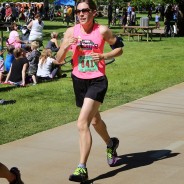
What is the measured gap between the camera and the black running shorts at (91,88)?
19.8ft

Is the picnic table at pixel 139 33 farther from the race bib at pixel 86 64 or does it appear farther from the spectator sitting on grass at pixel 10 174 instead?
the spectator sitting on grass at pixel 10 174

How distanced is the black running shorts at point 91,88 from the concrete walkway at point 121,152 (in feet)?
2.97

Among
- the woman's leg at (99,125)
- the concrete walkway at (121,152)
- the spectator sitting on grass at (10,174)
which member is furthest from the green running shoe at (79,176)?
→ the woman's leg at (99,125)

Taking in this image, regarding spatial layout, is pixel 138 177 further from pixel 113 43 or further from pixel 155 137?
pixel 155 137

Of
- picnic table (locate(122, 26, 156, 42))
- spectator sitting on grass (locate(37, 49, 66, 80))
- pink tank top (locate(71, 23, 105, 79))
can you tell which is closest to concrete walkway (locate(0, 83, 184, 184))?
pink tank top (locate(71, 23, 105, 79))

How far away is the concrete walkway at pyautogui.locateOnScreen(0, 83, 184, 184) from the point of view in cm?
625

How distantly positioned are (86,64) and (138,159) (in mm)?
1622

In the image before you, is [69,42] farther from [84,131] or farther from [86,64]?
[84,131]

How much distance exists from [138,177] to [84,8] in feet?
6.45

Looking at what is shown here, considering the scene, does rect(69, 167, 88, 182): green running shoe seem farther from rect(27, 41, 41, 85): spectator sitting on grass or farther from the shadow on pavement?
rect(27, 41, 41, 85): spectator sitting on grass

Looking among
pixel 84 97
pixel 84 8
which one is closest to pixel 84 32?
pixel 84 8

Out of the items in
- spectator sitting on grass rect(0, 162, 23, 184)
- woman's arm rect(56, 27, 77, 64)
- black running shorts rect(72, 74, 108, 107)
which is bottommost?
spectator sitting on grass rect(0, 162, 23, 184)

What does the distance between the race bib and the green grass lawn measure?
227cm

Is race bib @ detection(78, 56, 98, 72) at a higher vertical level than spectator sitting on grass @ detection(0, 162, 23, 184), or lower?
higher
